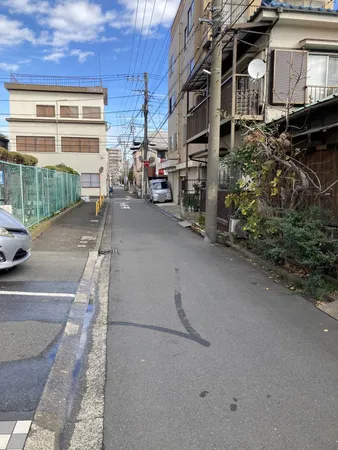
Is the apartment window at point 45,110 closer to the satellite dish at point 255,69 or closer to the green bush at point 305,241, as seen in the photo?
the satellite dish at point 255,69

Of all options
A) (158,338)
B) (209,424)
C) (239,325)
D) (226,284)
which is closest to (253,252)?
(226,284)

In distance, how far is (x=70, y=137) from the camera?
1576 inches

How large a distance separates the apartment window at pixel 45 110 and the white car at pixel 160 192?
16.4 m

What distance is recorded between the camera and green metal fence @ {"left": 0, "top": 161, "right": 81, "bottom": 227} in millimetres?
9227

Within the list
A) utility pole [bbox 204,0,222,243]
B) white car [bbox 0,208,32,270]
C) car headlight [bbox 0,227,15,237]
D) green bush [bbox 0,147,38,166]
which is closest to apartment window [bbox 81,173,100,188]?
green bush [bbox 0,147,38,166]

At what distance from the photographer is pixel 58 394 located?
9.55ft

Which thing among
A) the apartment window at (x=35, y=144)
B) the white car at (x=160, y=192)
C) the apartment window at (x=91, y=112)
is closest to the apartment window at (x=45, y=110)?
the apartment window at (x=35, y=144)

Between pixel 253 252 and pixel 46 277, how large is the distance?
16.2 feet

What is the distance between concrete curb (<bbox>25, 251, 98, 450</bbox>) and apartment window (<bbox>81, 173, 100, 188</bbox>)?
1460 inches

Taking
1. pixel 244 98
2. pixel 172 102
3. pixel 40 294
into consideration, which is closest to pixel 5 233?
pixel 40 294

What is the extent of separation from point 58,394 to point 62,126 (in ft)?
133

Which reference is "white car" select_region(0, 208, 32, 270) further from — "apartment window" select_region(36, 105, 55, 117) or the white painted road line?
"apartment window" select_region(36, 105, 55, 117)

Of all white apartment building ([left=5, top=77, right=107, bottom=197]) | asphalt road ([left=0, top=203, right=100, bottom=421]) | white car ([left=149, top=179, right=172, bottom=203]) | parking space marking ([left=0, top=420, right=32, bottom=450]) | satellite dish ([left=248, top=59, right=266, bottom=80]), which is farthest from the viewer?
white apartment building ([left=5, top=77, right=107, bottom=197])

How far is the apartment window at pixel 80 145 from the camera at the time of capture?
4003 centimetres
